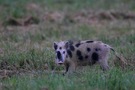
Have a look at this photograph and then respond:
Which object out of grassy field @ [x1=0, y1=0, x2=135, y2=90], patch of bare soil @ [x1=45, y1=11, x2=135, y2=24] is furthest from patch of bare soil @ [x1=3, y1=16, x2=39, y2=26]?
patch of bare soil @ [x1=45, y1=11, x2=135, y2=24]

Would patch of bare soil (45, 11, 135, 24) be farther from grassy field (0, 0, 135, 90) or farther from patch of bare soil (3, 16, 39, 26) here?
patch of bare soil (3, 16, 39, 26)

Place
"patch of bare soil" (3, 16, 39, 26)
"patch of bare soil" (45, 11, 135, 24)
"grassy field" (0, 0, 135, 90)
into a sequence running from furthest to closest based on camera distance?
"patch of bare soil" (45, 11, 135, 24) < "patch of bare soil" (3, 16, 39, 26) < "grassy field" (0, 0, 135, 90)

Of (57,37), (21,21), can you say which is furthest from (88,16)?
(57,37)

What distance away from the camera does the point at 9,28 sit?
56.5 ft

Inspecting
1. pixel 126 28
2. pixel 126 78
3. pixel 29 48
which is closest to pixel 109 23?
pixel 126 28

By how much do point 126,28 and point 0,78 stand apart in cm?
758

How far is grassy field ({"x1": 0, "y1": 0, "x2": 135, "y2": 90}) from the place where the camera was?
9.65m

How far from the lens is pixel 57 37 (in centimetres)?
1619

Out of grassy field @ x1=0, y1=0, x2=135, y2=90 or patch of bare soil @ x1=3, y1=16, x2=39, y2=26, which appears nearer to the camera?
grassy field @ x1=0, y1=0, x2=135, y2=90

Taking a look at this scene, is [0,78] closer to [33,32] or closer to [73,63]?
[73,63]

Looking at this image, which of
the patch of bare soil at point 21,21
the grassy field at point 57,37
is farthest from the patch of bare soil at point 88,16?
the patch of bare soil at point 21,21

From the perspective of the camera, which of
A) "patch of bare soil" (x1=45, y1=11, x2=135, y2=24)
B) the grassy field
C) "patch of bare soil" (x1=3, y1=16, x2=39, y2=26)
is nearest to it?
the grassy field

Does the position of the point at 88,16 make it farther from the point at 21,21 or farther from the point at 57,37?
the point at 57,37

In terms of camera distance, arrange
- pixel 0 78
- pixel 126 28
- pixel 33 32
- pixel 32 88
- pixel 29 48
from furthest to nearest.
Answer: pixel 126 28 → pixel 33 32 → pixel 29 48 → pixel 0 78 → pixel 32 88
